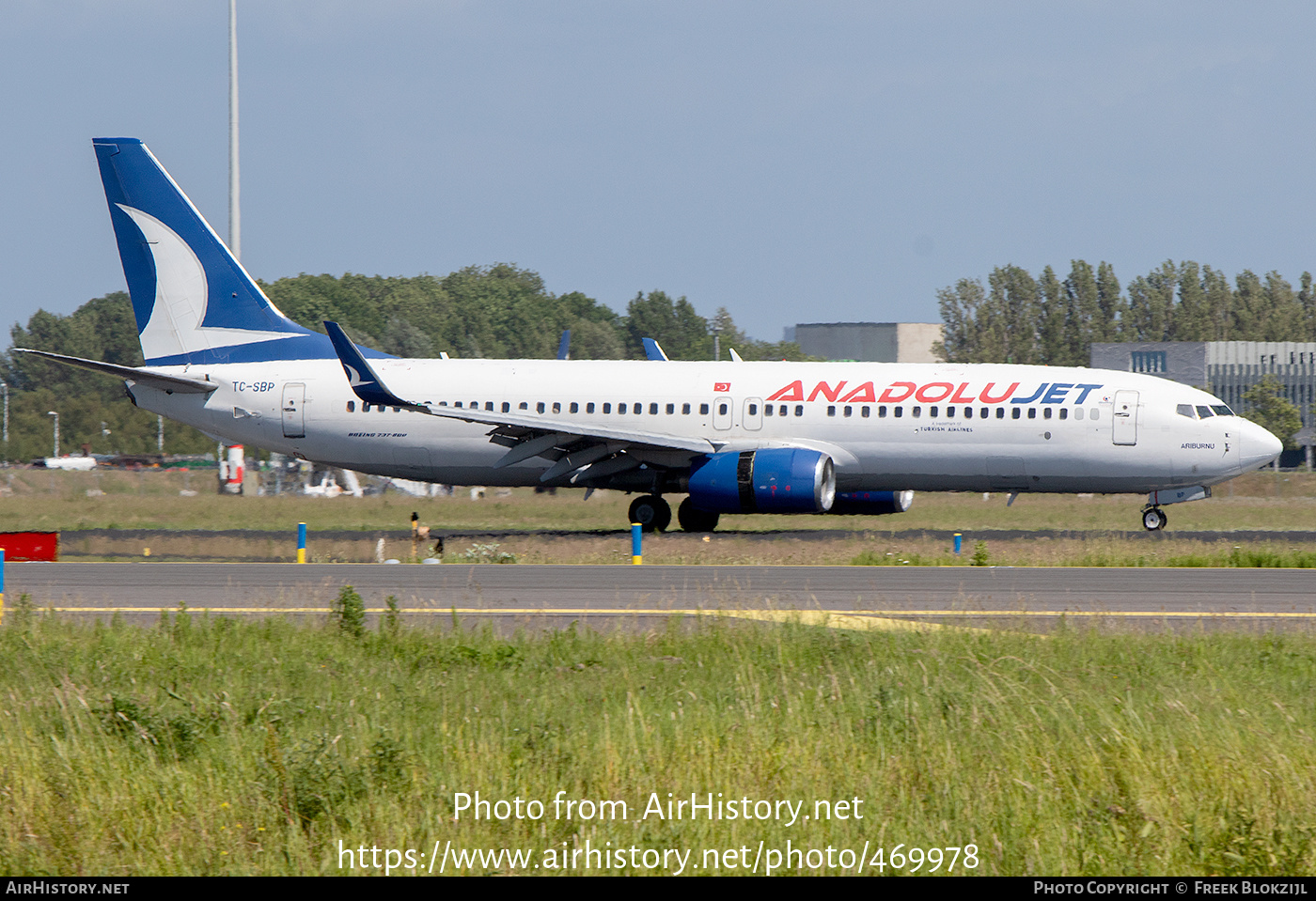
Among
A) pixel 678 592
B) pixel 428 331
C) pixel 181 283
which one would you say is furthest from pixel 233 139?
pixel 428 331

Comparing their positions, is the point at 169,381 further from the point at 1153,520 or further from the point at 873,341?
the point at 873,341

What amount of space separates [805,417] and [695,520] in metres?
3.79

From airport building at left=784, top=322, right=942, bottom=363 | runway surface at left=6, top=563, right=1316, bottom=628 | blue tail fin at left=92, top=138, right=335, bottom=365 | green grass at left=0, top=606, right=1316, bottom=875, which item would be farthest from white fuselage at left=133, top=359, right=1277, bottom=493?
airport building at left=784, top=322, right=942, bottom=363

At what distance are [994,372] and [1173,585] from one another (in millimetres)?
9779

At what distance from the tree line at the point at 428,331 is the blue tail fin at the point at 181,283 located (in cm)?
7665

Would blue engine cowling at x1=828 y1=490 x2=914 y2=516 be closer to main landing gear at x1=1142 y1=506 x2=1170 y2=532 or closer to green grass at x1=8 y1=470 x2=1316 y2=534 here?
green grass at x1=8 y1=470 x2=1316 y2=534

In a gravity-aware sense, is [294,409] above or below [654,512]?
above

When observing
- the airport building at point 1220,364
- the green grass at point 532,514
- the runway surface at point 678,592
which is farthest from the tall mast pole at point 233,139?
the airport building at point 1220,364

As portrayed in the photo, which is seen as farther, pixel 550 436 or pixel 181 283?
pixel 181 283

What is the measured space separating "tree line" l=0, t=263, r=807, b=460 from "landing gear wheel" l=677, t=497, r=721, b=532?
265 feet

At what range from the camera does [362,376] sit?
26.5 meters

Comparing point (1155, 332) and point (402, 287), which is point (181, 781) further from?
point (402, 287)

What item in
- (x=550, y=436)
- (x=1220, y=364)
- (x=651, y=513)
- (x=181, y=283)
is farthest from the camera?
(x=1220, y=364)

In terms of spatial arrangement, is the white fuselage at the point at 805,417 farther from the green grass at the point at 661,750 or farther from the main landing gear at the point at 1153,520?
the green grass at the point at 661,750
